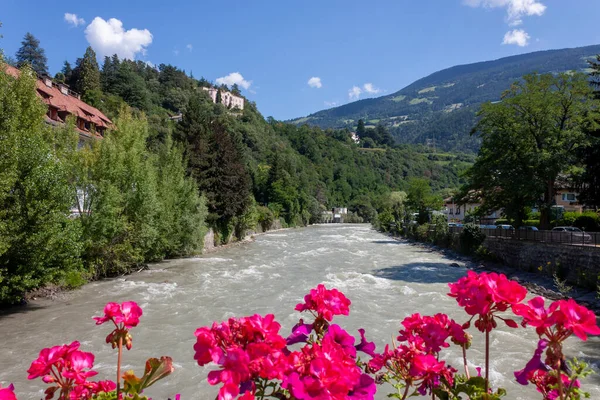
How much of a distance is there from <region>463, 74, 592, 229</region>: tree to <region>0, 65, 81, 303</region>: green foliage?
77.7ft

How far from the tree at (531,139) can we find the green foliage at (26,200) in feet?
77.7

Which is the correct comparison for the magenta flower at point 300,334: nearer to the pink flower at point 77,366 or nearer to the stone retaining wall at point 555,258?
the pink flower at point 77,366

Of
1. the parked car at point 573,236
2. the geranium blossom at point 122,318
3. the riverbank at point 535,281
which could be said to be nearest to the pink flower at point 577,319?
the geranium blossom at point 122,318

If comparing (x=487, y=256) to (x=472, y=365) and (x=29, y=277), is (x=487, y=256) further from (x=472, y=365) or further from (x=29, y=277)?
(x=29, y=277)

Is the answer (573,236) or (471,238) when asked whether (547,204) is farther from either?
(471,238)

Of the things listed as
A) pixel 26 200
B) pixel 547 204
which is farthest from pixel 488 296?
pixel 547 204

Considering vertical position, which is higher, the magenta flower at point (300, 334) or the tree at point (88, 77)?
the tree at point (88, 77)

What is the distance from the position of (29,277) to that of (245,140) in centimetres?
9850

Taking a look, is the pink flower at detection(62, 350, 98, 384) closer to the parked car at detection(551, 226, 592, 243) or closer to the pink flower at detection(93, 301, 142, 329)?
the pink flower at detection(93, 301, 142, 329)

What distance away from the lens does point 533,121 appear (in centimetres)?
2686

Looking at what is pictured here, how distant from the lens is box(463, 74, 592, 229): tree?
24.8 meters

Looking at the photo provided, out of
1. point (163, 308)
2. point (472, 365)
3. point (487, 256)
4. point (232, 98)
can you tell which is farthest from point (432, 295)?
point (232, 98)

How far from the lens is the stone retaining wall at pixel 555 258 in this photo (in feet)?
59.0

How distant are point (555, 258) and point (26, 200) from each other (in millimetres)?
23222
